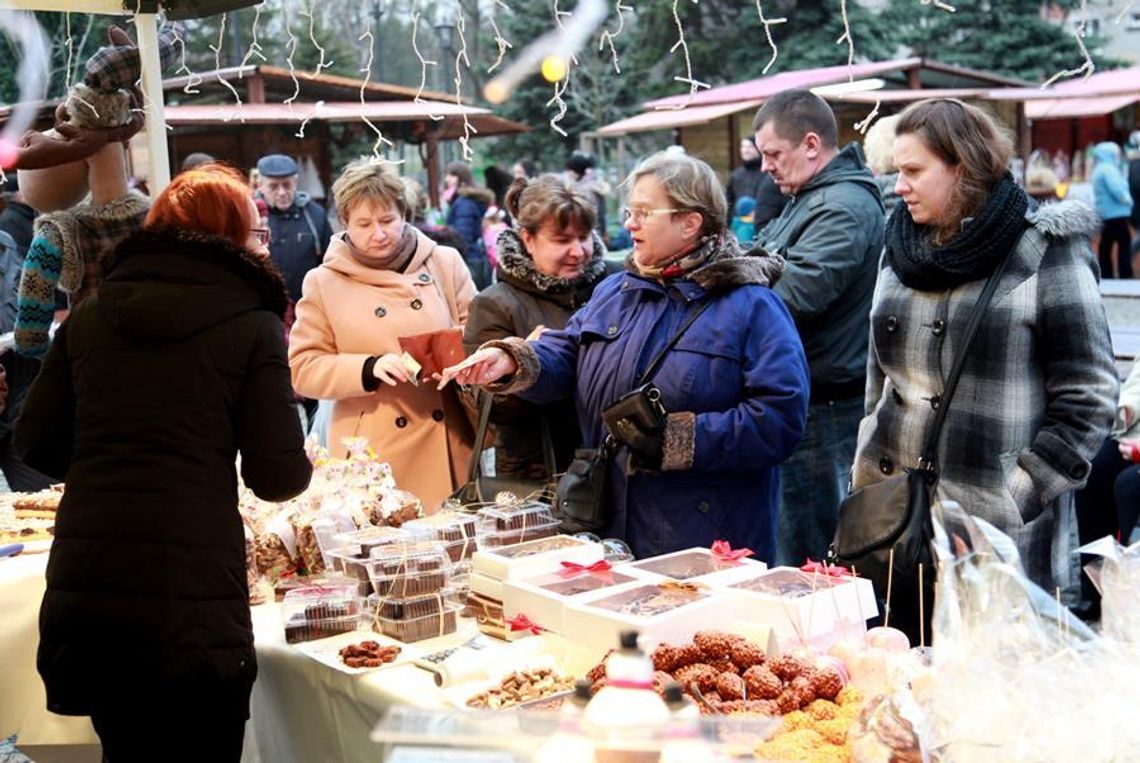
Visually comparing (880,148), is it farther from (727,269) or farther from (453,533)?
(453,533)

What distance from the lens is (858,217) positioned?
148 inches

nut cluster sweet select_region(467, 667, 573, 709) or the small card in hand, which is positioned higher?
the small card in hand

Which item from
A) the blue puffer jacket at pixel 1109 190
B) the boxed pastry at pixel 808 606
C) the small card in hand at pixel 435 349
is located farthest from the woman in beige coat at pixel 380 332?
the blue puffer jacket at pixel 1109 190

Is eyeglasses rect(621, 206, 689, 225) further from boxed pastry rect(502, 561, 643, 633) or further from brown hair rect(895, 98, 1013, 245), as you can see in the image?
boxed pastry rect(502, 561, 643, 633)

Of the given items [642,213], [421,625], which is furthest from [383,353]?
[421,625]

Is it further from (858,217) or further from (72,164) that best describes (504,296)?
(72,164)

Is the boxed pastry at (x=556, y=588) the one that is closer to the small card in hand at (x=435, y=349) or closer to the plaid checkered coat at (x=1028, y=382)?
the plaid checkered coat at (x=1028, y=382)

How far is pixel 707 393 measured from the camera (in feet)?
9.32

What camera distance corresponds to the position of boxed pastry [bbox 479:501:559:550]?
9.42 feet

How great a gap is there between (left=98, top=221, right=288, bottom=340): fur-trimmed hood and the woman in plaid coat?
145 centimetres

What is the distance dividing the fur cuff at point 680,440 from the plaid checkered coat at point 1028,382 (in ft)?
1.74

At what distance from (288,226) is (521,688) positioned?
5.19m

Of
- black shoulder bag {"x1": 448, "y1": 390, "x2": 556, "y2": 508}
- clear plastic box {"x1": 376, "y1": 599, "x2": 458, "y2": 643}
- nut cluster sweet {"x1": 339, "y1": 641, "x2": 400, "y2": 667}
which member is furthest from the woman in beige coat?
nut cluster sweet {"x1": 339, "y1": 641, "x2": 400, "y2": 667}

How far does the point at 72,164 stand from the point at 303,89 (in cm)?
926
